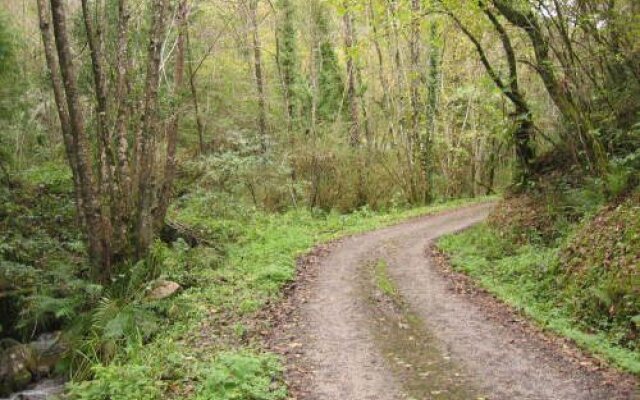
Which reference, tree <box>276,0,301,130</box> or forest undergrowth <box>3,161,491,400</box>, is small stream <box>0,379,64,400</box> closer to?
forest undergrowth <box>3,161,491,400</box>

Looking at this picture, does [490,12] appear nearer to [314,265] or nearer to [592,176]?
[592,176]

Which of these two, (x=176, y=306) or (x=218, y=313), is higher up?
(x=176, y=306)

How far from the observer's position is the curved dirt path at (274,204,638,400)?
6594 millimetres

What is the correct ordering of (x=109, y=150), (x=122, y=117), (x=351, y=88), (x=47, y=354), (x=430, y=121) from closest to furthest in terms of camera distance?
(x=47, y=354)
(x=122, y=117)
(x=109, y=150)
(x=430, y=121)
(x=351, y=88)

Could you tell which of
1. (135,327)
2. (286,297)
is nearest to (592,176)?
(286,297)

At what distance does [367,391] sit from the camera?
261 inches

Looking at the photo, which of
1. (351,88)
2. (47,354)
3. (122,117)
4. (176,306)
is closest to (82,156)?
(122,117)

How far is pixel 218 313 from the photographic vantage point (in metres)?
9.85

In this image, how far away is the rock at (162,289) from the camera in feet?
35.3

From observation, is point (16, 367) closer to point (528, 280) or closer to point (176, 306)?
Answer: point (176, 306)

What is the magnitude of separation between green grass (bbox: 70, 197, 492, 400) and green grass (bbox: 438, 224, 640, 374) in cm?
393

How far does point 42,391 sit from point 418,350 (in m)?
5.91

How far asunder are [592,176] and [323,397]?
9391 millimetres

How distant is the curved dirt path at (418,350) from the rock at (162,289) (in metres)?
2.36
